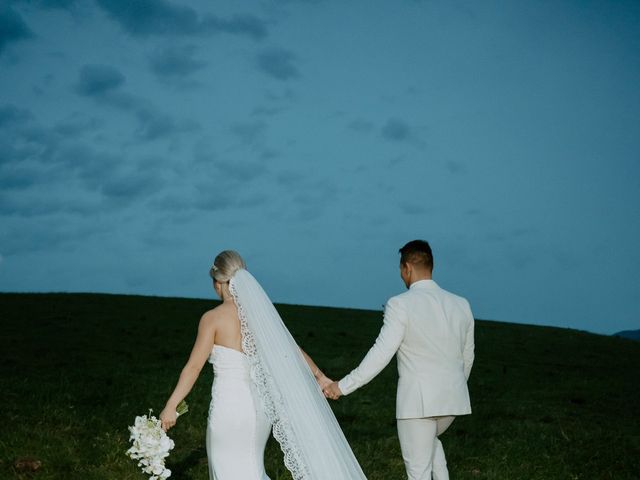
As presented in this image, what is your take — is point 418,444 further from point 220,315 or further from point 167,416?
point 167,416

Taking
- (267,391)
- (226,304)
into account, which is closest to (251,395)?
(267,391)

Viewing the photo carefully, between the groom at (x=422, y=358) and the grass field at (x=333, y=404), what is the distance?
13.2ft

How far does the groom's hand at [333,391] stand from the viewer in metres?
8.81

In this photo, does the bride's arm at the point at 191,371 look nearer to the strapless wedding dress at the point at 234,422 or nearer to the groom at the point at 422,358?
the strapless wedding dress at the point at 234,422

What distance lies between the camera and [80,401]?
48.7 ft

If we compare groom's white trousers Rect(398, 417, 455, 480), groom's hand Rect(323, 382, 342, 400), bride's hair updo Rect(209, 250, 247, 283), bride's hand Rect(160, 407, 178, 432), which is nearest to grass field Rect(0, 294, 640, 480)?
groom's hand Rect(323, 382, 342, 400)

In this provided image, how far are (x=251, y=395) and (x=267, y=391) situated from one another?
0.18 m

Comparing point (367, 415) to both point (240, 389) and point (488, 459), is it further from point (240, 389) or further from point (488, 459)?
point (240, 389)

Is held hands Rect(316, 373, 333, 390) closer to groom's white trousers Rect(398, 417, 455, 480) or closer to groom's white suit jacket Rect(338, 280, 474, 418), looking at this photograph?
groom's white suit jacket Rect(338, 280, 474, 418)

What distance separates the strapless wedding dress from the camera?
7.88 meters

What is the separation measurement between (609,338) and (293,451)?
29.9m

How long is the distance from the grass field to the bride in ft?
11.3

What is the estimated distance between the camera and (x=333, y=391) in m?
8.90

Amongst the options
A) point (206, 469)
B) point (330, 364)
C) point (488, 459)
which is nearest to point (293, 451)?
point (206, 469)
